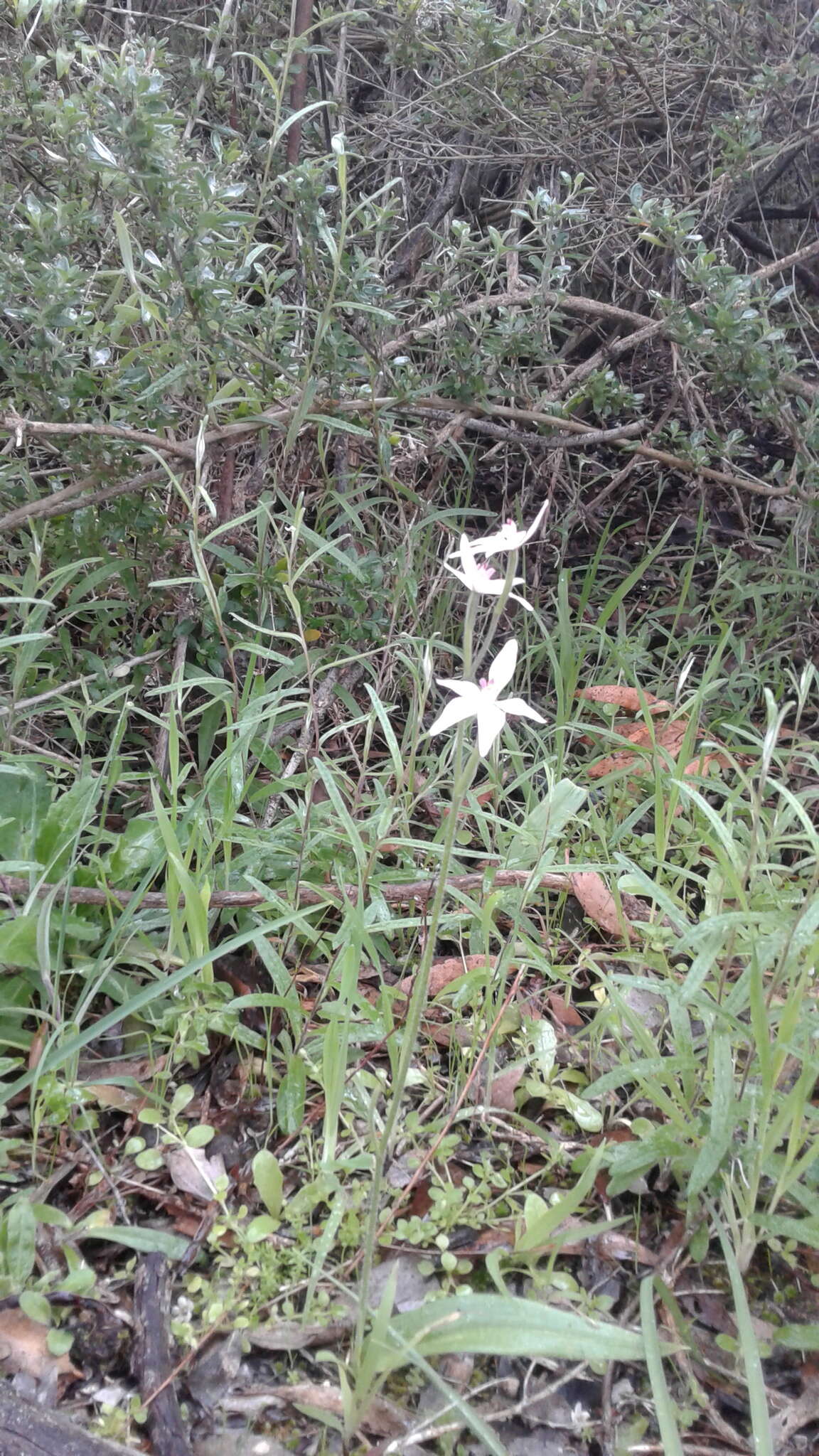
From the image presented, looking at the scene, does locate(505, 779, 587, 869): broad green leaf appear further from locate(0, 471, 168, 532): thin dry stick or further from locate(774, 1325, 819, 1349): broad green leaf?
locate(0, 471, 168, 532): thin dry stick

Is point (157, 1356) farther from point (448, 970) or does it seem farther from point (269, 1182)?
point (448, 970)

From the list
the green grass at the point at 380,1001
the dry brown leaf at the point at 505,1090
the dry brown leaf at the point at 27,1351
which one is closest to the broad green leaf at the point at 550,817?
the green grass at the point at 380,1001

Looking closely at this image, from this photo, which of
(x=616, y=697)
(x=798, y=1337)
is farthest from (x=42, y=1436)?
(x=616, y=697)

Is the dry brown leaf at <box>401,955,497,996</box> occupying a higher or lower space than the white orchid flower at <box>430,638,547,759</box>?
lower

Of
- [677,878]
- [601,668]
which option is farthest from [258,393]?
[677,878]

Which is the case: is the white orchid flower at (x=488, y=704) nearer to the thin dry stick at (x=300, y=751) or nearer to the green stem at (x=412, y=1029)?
the green stem at (x=412, y=1029)

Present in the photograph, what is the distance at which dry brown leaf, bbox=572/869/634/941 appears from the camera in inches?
75.7

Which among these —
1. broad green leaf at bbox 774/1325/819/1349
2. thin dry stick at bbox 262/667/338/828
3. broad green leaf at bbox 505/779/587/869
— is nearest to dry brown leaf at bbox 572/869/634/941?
broad green leaf at bbox 505/779/587/869

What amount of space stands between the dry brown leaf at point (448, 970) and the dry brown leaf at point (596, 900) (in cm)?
24

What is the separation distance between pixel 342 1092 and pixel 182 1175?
0.88 feet

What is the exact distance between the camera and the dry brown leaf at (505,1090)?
158 cm

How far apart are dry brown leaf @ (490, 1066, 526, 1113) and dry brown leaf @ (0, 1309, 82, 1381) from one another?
70 centimetres

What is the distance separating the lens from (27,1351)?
121cm

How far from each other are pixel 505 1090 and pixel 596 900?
0.49 metres
